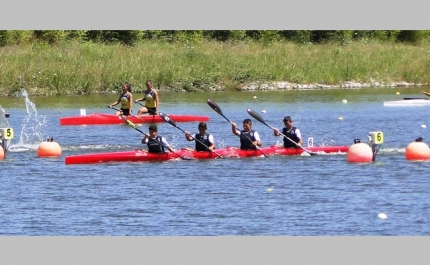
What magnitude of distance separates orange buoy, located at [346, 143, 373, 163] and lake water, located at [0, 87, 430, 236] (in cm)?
19

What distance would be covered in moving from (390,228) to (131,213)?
185 inches

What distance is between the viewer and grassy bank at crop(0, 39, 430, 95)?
46.1 m

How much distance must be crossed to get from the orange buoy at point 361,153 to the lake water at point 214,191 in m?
0.19

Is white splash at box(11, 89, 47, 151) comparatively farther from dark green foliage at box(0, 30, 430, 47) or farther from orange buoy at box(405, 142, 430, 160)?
dark green foliage at box(0, 30, 430, 47)

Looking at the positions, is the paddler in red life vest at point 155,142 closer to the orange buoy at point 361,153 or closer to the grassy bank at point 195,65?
the orange buoy at point 361,153

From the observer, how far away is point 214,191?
21109 millimetres

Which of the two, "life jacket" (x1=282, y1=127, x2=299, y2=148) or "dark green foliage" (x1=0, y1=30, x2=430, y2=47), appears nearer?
"life jacket" (x1=282, y1=127, x2=299, y2=148)

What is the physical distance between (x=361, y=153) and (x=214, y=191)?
178 inches

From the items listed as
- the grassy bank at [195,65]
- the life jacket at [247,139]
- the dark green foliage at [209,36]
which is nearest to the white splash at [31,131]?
the life jacket at [247,139]

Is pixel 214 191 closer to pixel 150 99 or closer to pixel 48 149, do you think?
pixel 48 149

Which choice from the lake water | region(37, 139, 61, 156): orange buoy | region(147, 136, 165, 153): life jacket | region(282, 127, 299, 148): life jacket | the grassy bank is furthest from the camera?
the grassy bank

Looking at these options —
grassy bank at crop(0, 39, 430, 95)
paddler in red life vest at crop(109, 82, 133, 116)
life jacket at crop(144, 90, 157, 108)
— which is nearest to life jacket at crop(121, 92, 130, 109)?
paddler in red life vest at crop(109, 82, 133, 116)

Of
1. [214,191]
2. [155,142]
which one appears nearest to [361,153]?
[214,191]

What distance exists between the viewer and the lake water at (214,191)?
1787cm
